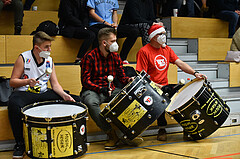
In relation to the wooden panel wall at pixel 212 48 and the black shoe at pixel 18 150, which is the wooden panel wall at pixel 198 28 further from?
the black shoe at pixel 18 150

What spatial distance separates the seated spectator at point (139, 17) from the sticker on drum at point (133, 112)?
1.76 meters

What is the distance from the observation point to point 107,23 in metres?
4.18

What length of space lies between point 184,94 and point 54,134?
4.12 ft

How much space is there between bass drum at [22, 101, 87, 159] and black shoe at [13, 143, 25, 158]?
0.32 ft

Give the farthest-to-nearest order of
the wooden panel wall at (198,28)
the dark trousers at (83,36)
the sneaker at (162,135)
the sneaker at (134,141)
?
the wooden panel wall at (198,28), the dark trousers at (83,36), the sneaker at (162,135), the sneaker at (134,141)

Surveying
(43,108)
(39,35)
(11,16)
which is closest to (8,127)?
(43,108)

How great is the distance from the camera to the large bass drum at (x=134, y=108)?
2555 mm

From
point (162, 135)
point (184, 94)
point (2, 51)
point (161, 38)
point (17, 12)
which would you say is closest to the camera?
point (184, 94)

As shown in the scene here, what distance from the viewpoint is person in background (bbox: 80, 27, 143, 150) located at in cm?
276

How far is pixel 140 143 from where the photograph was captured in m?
2.84

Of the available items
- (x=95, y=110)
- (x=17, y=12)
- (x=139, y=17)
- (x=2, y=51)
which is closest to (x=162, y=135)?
(x=95, y=110)

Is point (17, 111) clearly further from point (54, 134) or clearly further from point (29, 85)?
point (54, 134)

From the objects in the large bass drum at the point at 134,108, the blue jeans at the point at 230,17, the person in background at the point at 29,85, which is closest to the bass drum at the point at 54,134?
the person in background at the point at 29,85

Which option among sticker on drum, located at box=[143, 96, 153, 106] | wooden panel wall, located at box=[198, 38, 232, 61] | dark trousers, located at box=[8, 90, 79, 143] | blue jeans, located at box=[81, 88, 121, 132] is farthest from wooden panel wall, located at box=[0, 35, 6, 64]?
wooden panel wall, located at box=[198, 38, 232, 61]
